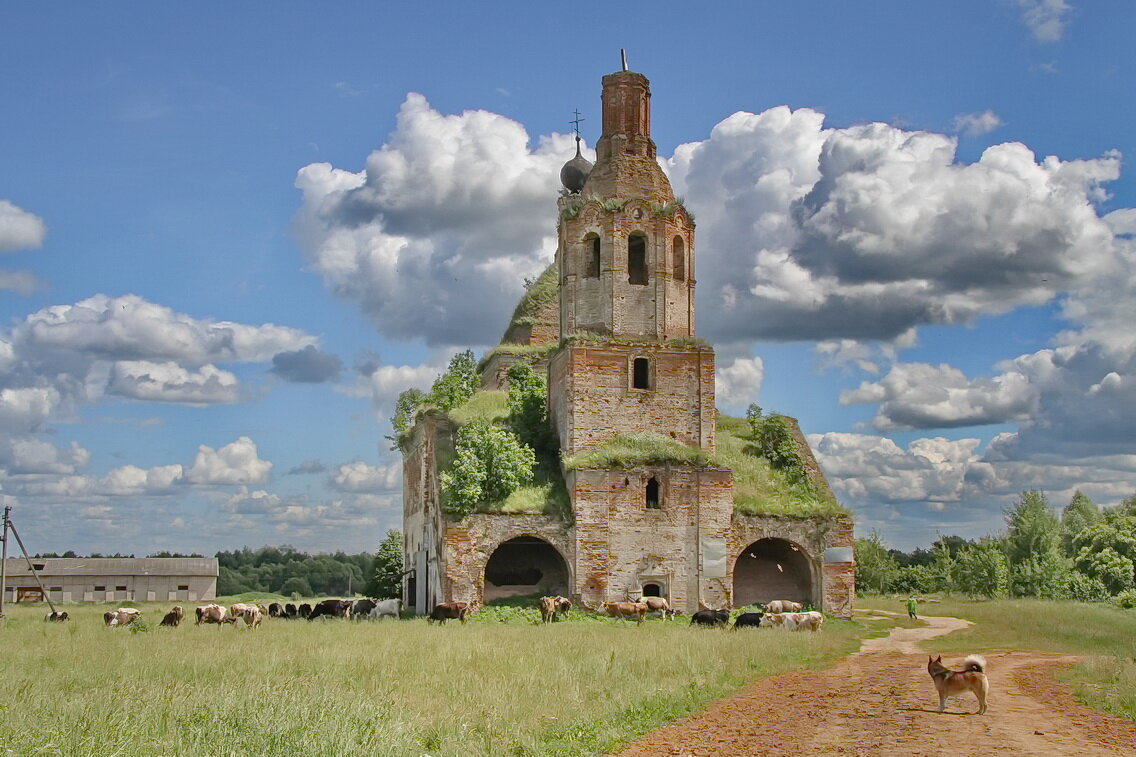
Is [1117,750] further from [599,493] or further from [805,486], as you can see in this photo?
[805,486]

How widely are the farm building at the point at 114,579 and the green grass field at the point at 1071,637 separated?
40612mm

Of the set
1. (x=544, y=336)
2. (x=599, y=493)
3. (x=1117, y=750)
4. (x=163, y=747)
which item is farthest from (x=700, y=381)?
(x=163, y=747)

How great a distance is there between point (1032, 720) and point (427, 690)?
24.6ft

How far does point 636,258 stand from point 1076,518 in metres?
43.0

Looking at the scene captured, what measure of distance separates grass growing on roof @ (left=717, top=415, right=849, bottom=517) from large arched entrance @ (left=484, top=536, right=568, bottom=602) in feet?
19.4

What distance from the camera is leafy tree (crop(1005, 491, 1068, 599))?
46219 millimetres

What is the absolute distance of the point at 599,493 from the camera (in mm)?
31469

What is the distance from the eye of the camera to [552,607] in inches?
1169

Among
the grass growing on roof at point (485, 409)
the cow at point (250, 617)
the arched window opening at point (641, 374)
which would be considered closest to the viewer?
the cow at point (250, 617)

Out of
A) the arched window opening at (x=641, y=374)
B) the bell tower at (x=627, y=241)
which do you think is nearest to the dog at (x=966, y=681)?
the arched window opening at (x=641, y=374)

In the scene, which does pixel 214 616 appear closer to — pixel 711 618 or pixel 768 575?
pixel 711 618

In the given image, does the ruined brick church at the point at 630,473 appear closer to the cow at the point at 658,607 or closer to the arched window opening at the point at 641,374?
the arched window opening at the point at 641,374

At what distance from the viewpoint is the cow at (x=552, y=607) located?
97.1ft

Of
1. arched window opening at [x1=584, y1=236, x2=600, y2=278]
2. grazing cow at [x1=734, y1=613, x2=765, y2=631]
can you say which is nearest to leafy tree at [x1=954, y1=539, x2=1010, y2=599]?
grazing cow at [x1=734, y1=613, x2=765, y2=631]
